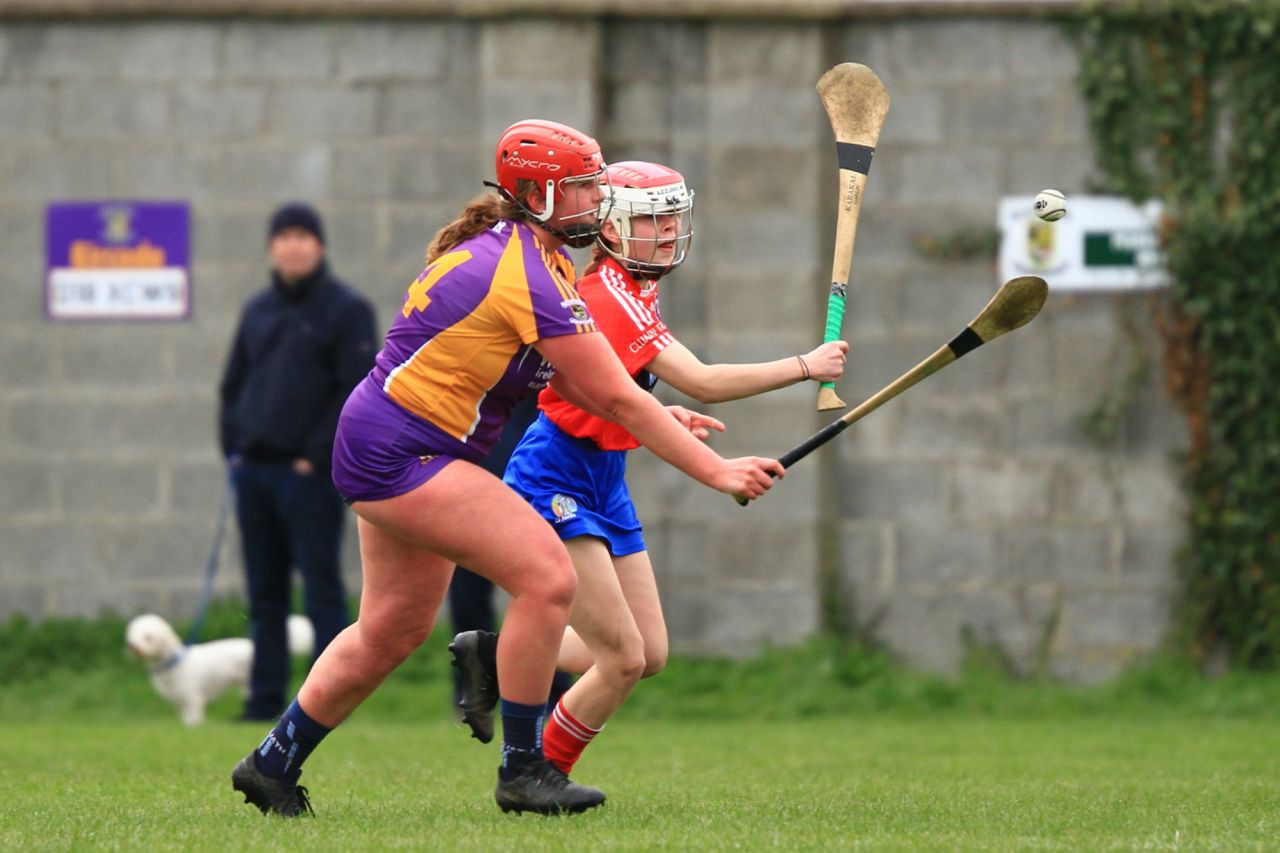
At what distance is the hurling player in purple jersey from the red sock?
0.46 meters

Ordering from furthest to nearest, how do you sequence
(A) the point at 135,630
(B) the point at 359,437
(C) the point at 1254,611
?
(C) the point at 1254,611 → (A) the point at 135,630 → (B) the point at 359,437

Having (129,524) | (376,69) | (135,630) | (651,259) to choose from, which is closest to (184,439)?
(129,524)

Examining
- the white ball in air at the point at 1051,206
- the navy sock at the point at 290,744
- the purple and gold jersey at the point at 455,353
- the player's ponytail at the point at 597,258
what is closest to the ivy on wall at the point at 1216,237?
the white ball in air at the point at 1051,206

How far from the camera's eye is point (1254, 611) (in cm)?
1080

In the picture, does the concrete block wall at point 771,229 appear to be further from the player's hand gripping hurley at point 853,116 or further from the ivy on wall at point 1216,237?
the player's hand gripping hurley at point 853,116

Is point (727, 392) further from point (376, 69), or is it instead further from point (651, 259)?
point (376, 69)

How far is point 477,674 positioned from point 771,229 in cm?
561

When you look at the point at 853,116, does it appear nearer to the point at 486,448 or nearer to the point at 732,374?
the point at 732,374

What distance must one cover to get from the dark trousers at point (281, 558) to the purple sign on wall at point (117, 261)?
163 cm

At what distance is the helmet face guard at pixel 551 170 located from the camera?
214 inches

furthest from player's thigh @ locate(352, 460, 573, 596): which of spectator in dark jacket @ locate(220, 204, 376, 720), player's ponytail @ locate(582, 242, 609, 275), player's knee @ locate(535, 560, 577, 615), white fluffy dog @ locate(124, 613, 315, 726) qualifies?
white fluffy dog @ locate(124, 613, 315, 726)

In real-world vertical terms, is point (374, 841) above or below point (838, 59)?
below

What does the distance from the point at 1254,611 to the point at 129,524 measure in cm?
590

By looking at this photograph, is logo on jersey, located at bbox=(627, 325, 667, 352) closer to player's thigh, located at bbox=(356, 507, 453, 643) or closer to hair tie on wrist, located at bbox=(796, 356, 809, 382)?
hair tie on wrist, located at bbox=(796, 356, 809, 382)
